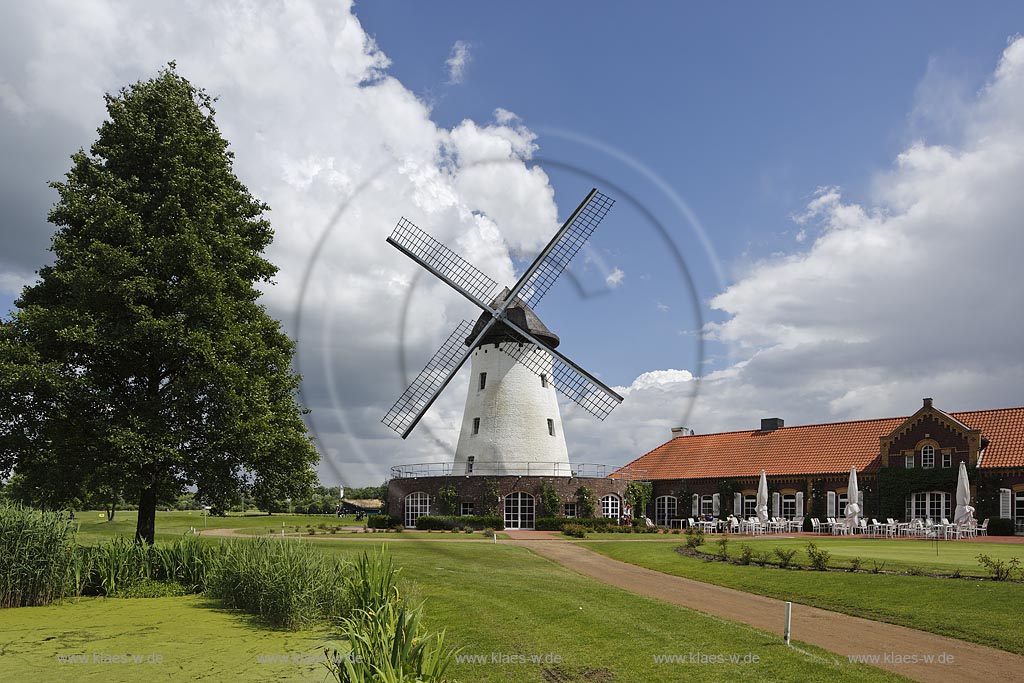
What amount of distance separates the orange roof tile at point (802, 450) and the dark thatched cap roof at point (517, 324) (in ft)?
48.6

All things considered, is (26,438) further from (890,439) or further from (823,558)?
(890,439)

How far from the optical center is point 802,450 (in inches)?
1762

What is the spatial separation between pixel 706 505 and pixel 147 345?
3581cm

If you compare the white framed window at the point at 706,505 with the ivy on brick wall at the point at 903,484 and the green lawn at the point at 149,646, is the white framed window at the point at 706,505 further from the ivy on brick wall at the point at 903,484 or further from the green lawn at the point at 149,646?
the green lawn at the point at 149,646

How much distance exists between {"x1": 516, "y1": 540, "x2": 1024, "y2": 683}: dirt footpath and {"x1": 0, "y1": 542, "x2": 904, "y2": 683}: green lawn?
873 millimetres

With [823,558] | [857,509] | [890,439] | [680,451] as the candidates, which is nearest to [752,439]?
[680,451]

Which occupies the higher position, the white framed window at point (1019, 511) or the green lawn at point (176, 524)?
the white framed window at point (1019, 511)

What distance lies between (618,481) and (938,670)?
31.9 m

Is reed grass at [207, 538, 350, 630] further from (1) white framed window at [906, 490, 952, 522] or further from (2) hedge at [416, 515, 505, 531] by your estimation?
(1) white framed window at [906, 490, 952, 522]

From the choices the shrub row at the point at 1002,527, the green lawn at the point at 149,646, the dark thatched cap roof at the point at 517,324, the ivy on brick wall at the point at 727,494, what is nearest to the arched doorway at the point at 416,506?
the dark thatched cap roof at the point at 517,324

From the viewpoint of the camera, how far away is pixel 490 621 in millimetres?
12555

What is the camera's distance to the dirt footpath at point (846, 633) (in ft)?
34.4

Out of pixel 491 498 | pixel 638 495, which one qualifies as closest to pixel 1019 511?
pixel 638 495

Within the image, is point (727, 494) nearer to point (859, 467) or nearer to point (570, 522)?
point (859, 467)
